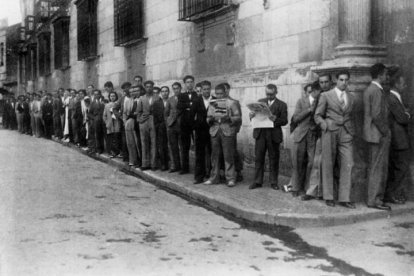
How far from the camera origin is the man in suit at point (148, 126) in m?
10.7

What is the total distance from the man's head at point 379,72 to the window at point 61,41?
19606mm

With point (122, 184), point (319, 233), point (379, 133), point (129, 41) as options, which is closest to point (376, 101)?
point (379, 133)

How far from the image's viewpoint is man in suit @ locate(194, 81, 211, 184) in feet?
29.8

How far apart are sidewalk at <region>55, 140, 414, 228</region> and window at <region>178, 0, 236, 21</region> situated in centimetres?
394

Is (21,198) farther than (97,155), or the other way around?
(97,155)

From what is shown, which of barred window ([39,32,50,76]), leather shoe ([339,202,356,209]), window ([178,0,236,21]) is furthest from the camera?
barred window ([39,32,50,76])

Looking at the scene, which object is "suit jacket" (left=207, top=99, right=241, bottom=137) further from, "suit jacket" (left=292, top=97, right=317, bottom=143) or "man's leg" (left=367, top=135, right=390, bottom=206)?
"man's leg" (left=367, top=135, right=390, bottom=206)

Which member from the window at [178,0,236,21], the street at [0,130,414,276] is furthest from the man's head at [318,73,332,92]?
the window at [178,0,236,21]

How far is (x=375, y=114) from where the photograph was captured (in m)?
6.79

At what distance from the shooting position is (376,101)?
678 centimetres

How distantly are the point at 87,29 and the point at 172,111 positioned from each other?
1214 cm

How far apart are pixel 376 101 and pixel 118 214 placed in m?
3.61

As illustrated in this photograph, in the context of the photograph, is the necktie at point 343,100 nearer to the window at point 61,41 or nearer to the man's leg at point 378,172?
the man's leg at point 378,172

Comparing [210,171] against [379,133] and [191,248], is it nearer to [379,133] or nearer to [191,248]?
[379,133]
